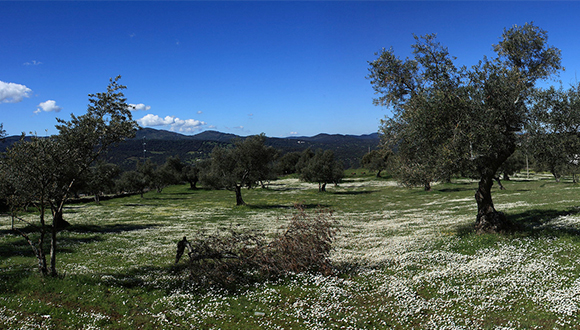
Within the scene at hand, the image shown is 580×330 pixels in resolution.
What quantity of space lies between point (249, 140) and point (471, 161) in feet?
143

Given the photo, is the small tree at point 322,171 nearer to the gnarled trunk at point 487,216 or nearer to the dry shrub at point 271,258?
the gnarled trunk at point 487,216

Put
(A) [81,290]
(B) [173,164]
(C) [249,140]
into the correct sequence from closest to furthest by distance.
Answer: (A) [81,290] → (C) [249,140] → (B) [173,164]

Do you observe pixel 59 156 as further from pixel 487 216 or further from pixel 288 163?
pixel 288 163

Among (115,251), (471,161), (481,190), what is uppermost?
(471,161)

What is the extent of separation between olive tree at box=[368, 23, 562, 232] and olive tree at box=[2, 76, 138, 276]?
1568 centimetres

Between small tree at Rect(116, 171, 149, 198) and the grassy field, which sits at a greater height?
small tree at Rect(116, 171, 149, 198)

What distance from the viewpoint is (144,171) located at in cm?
9588

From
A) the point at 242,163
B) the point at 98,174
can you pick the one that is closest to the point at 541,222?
the point at 98,174

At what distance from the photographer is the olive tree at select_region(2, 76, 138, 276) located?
1323 centimetres

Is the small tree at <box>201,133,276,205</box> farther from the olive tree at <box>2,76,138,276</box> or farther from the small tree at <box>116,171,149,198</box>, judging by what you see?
the small tree at <box>116,171,149,198</box>

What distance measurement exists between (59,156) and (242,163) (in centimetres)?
4309

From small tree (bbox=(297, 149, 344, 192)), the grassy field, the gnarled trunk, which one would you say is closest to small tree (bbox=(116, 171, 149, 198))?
small tree (bbox=(297, 149, 344, 192))

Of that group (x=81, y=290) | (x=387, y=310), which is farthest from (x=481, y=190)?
(x=81, y=290)

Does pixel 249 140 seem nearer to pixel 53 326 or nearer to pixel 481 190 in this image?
pixel 481 190
